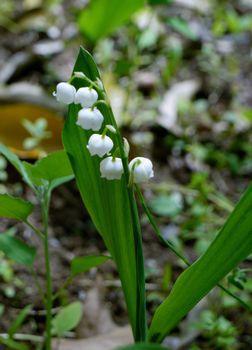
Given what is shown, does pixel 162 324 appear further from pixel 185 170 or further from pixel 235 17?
pixel 235 17

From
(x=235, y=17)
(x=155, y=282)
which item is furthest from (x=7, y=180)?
(x=235, y=17)

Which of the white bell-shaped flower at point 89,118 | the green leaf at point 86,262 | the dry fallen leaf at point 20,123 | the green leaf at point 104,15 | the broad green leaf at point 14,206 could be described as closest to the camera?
the white bell-shaped flower at point 89,118

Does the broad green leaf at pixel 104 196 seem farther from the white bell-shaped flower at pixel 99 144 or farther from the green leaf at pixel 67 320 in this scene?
the green leaf at pixel 67 320

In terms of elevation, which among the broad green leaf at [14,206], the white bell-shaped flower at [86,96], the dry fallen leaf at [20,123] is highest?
the dry fallen leaf at [20,123]

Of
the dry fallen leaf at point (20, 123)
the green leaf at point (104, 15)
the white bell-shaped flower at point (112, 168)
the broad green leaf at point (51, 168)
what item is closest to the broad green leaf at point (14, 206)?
the broad green leaf at point (51, 168)

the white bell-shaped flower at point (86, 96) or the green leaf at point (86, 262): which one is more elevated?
the white bell-shaped flower at point (86, 96)

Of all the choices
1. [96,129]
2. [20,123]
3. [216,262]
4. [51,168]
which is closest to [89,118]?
[96,129]

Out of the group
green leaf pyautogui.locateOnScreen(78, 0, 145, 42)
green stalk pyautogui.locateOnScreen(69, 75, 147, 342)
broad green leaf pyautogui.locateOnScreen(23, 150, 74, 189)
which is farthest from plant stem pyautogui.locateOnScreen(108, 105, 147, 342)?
green leaf pyautogui.locateOnScreen(78, 0, 145, 42)

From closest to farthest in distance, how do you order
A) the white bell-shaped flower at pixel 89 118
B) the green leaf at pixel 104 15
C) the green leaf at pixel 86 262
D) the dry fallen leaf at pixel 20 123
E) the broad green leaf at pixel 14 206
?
the white bell-shaped flower at pixel 89 118
the broad green leaf at pixel 14 206
the green leaf at pixel 86 262
the dry fallen leaf at pixel 20 123
the green leaf at pixel 104 15

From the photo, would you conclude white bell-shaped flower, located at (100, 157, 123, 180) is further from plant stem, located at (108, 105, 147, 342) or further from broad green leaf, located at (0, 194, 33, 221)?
broad green leaf, located at (0, 194, 33, 221)
